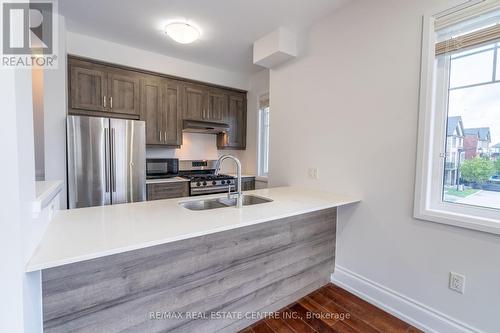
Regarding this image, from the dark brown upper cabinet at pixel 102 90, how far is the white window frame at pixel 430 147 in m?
3.28

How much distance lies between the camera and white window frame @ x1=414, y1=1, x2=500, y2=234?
1.70 meters

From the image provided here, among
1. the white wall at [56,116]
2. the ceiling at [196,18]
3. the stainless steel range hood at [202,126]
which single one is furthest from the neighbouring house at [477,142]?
the white wall at [56,116]

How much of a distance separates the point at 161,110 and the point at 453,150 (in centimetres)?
340

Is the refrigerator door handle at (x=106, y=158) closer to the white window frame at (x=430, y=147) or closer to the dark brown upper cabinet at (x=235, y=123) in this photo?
the dark brown upper cabinet at (x=235, y=123)

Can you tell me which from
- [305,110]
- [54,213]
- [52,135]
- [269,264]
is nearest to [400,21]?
[305,110]

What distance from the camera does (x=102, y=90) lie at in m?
3.06

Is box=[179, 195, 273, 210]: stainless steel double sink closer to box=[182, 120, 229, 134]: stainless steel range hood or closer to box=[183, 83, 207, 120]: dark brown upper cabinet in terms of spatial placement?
box=[182, 120, 229, 134]: stainless steel range hood

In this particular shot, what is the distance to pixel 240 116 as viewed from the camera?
440cm

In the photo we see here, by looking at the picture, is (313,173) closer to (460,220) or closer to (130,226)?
(460,220)

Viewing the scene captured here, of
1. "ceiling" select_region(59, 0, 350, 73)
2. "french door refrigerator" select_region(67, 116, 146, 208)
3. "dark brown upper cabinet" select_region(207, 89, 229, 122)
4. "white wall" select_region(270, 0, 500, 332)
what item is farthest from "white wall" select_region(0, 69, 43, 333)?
"dark brown upper cabinet" select_region(207, 89, 229, 122)

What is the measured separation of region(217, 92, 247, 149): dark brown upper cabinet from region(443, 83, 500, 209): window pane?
316 centimetres

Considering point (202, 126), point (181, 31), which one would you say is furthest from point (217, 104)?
point (181, 31)

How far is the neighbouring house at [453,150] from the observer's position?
1.65m

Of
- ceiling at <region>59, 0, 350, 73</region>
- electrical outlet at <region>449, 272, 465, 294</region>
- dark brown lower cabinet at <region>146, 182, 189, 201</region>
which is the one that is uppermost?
ceiling at <region>59, 0, 350, 73</region>
